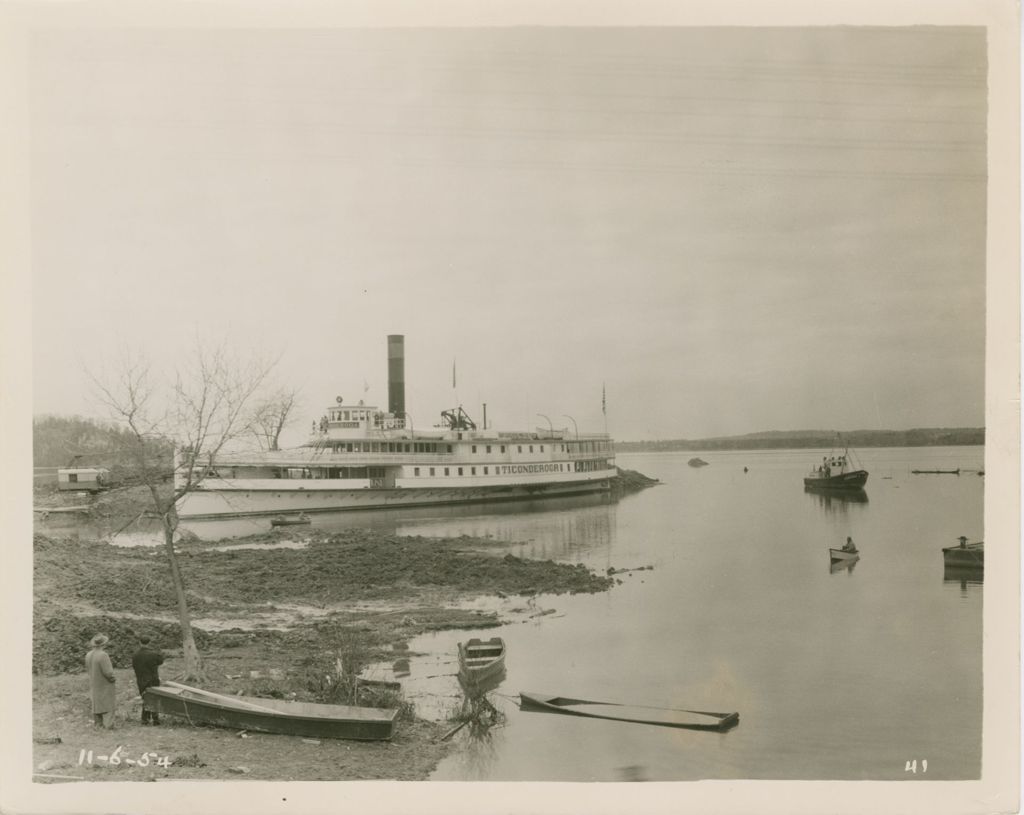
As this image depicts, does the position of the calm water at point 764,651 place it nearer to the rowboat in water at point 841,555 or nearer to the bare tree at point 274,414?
the rowboat in water at point 841,555

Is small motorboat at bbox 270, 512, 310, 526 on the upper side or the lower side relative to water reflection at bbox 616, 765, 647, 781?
upper

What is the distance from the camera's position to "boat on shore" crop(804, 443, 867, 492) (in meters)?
5.01

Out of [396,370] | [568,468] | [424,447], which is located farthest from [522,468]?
[396,370]

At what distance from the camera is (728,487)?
5230mm

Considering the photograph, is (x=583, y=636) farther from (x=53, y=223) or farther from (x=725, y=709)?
(x=53, y=223)

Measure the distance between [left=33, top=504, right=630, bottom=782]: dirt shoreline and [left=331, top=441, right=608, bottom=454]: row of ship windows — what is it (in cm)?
73

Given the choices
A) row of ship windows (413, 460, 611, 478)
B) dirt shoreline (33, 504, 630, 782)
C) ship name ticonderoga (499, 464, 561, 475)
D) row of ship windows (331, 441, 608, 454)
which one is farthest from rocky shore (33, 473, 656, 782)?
ship name ticonderoga (499, 464, 561, 475)

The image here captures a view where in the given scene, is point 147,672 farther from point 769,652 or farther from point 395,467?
point 769,652

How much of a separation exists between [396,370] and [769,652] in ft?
9.99

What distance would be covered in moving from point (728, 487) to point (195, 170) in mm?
4232

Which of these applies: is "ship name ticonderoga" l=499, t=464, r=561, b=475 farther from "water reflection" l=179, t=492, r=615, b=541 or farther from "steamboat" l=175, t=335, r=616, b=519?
"water reflection" l=179, t=492, r=615, b=541

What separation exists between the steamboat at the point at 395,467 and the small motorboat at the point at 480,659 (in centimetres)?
148

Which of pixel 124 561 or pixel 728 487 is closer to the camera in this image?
pixel 124 561
